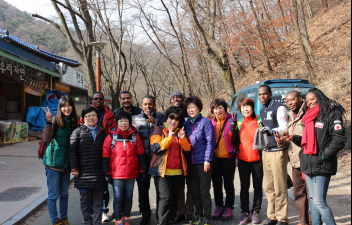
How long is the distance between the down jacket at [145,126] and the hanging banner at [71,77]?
1231 cm

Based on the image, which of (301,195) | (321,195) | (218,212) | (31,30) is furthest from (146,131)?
(31,30)

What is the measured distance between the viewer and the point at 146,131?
4.15 m

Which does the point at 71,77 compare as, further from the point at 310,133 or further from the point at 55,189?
the point at 310,133

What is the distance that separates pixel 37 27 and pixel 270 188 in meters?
60.5

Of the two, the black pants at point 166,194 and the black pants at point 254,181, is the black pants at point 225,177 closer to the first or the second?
the black pants at point 254,181

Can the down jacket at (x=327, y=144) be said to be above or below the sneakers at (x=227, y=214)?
above

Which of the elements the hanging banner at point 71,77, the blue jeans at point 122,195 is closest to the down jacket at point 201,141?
the blue jeans at point 122,195

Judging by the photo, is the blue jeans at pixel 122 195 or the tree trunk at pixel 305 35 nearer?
the blue jeans at pixel 122 195

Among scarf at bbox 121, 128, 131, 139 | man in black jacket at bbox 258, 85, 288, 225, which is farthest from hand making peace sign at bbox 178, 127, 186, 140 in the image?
man in black jacket at bbox 258, 85, 288, 225

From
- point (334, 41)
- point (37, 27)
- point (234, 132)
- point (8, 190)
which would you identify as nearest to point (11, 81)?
point (8, 190)

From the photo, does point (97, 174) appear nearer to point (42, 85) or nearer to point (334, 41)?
point (42, 85)

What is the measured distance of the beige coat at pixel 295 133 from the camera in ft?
11.7

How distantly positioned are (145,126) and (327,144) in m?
2.47

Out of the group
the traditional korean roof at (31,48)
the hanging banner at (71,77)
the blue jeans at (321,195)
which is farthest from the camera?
the hanging banner at (71,77)
